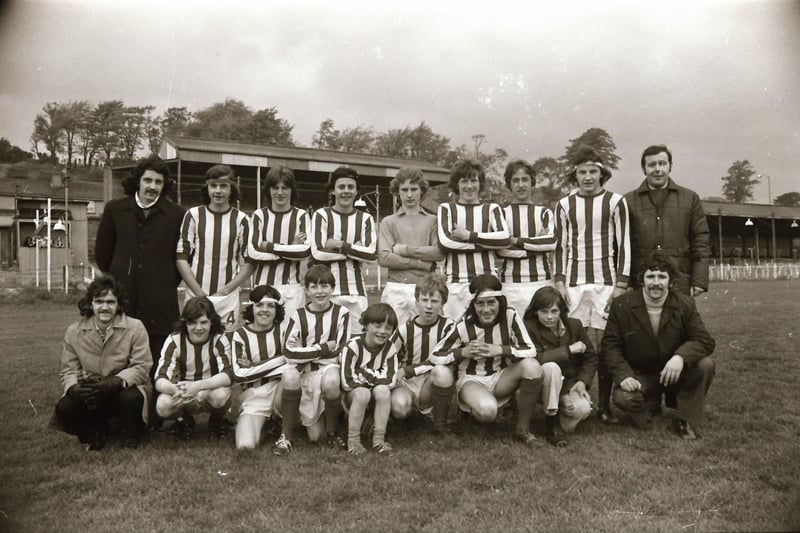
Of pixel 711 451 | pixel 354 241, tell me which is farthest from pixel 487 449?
pixel 354 241

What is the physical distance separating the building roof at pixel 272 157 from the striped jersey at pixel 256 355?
15.5 meters

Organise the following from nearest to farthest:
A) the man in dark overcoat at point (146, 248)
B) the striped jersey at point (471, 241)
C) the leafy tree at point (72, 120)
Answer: the man in dark overcoat at point (146, 248), the striped jersey at point (471, 241), the leafy tree at point (72, 120)

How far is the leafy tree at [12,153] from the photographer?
43281 mm

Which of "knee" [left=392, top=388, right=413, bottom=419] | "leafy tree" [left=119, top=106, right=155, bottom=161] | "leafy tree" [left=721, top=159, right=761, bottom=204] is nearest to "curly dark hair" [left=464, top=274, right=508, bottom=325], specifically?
"knee" [left=392, top=388, right=413, bottom=419]

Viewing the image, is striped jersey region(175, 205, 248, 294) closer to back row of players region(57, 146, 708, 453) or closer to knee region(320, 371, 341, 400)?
back row of players region(57, 146, 708, 453)

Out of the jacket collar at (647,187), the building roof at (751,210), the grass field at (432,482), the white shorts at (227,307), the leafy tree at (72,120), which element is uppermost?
the leafy tree at (72,120)

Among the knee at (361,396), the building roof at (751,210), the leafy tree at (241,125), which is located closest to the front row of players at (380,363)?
the knee at (361,396)

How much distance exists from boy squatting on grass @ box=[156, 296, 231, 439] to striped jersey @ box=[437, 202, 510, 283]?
5.91 ft

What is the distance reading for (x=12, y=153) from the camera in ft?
159

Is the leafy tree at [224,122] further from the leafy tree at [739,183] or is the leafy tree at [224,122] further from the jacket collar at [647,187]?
the leafy tree at [739,183]

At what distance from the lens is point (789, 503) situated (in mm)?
2803

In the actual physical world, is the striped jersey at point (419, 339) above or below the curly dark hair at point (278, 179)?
below

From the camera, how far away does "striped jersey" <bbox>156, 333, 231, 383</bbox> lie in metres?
4.08

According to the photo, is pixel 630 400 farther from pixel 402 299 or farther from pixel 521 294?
pixel 402 299
